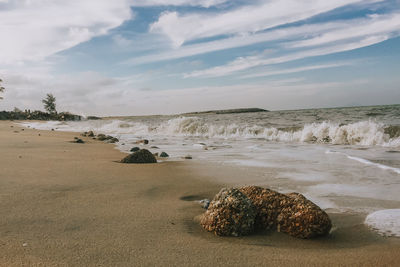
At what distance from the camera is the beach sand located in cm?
184

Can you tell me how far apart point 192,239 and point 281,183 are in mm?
2232

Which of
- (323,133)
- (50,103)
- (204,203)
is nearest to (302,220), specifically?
(204,203)

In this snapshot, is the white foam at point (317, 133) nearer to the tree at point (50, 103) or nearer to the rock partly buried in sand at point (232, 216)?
the rock partly buried in sand at point (232, 216)

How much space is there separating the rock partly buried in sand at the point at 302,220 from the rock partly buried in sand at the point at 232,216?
0.84 ft

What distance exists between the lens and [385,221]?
259cm

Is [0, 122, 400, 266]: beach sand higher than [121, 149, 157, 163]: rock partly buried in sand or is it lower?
lower

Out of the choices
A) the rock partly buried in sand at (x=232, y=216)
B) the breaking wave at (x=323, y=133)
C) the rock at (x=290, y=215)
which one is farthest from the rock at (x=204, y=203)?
the breaking wave at (x=323, y=133)

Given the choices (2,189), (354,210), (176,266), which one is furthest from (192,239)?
(2,189)

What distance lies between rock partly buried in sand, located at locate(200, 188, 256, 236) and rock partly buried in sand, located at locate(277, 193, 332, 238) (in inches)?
10.0

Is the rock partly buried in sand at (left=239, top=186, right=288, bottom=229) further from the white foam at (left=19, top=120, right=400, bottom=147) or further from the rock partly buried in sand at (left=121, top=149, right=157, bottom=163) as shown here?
the white foam at (left=19, top=120, right=400, bottom=147)

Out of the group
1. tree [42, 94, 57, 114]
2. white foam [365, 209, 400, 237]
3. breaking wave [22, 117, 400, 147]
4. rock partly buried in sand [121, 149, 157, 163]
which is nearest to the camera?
white foam [365, 209, 400, 237]

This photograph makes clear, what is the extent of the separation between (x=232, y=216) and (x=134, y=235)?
735 mm

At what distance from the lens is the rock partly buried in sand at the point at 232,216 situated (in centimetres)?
229

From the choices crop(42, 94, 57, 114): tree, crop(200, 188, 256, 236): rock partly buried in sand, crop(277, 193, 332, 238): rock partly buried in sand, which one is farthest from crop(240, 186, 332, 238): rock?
crop(42, 94, 57, 114): tree
